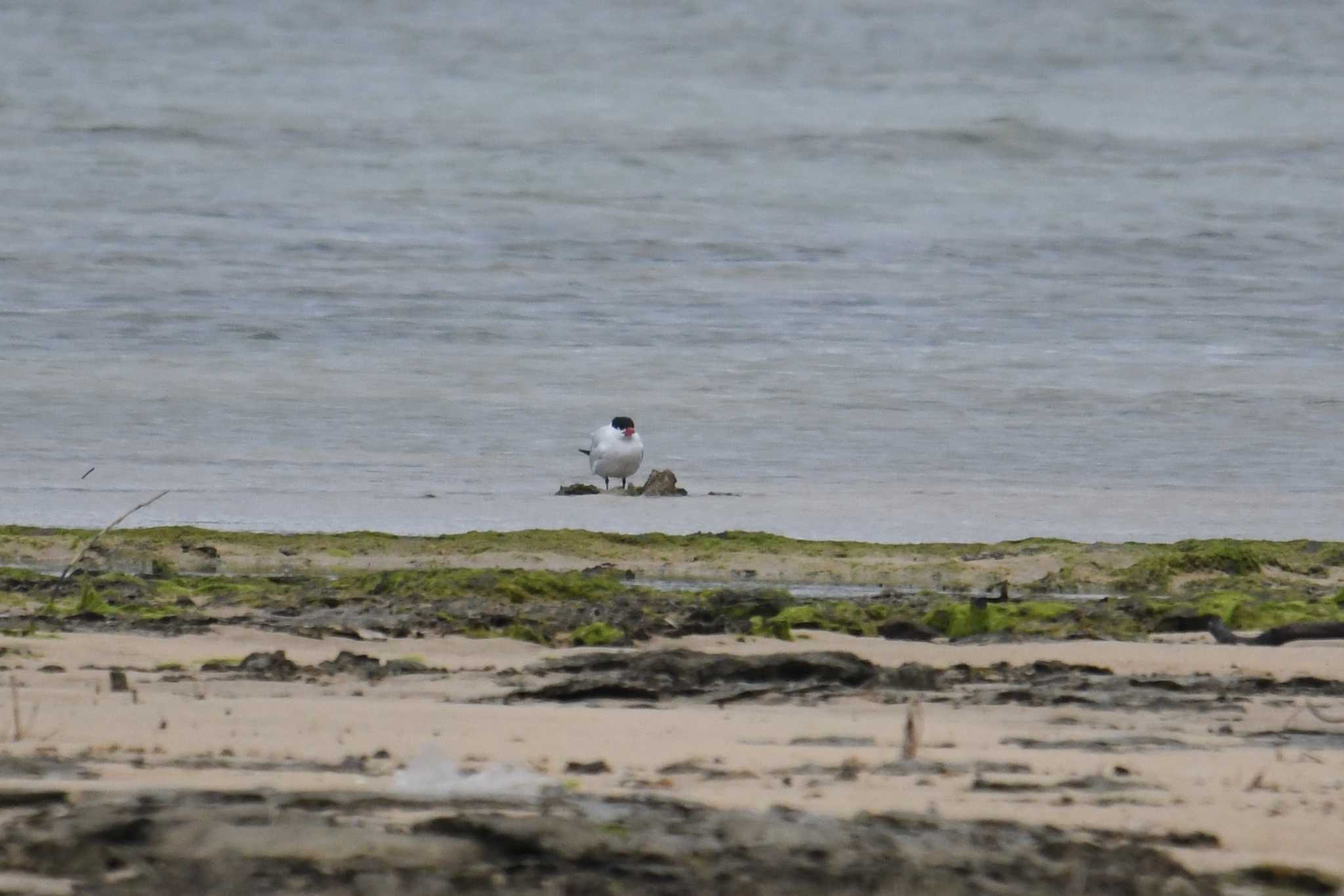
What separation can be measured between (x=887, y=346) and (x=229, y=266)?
7.95 metres

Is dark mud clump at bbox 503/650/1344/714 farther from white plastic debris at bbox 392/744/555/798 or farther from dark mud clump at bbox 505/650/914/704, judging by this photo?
white plastic debris at bbox 392/744/555/798

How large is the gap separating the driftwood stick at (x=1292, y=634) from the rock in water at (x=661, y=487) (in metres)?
5.76

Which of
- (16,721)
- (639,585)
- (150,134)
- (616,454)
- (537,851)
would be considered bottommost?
(537,851)

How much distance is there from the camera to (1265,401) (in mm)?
15656

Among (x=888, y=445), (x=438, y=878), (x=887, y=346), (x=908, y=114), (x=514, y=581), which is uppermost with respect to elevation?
(x=908, y=114)

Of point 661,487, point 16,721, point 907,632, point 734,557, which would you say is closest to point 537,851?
point 16,721

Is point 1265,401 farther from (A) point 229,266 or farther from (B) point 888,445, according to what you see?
(A) point 229,266

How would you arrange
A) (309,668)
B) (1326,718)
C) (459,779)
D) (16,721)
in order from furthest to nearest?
(309,668), (1326,718), (16,721), (459,779)

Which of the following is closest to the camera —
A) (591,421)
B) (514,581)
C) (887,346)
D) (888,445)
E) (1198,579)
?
(514,581)

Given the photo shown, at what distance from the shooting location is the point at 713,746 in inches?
157

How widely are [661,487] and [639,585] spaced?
3.69 meters

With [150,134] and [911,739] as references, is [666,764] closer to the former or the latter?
[911,739]

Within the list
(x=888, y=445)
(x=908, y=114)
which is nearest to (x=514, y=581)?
(x=888, y=445)

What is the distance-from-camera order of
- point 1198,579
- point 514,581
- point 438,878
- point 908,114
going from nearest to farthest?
point 438,878 → point 514,581 → point 1198,579 → point 908,114
